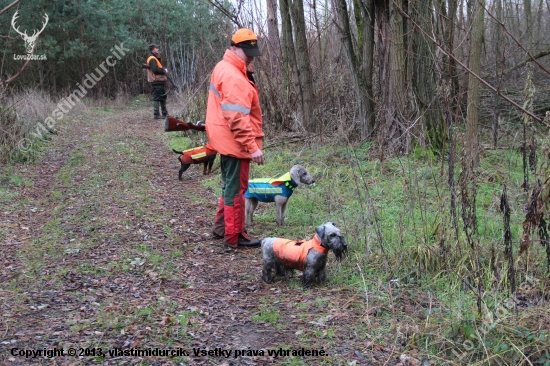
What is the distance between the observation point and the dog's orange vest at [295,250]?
14.7 ft

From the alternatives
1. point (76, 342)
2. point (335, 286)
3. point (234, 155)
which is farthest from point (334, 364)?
point (234, 155)

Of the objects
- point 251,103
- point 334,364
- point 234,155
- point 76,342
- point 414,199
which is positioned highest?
point 251,103

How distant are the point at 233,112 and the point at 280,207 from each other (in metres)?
1.58

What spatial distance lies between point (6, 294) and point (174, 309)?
146cm

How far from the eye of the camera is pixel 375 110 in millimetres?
9672

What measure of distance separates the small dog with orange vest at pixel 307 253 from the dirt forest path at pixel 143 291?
0.16 m

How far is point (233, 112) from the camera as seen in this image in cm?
516

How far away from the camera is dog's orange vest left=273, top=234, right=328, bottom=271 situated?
4.47 metres

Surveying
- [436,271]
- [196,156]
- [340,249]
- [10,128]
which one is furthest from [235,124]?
[10,128]

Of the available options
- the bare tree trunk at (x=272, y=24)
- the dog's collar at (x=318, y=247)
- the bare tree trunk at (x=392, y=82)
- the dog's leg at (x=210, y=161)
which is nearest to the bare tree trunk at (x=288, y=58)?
the bare tree trunk at (x=272, y=24)

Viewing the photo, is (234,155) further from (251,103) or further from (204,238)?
(204,238)

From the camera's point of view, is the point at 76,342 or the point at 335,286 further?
the point at 335,286

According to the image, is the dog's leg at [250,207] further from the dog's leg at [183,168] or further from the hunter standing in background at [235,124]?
the dog's leg at [183,168]

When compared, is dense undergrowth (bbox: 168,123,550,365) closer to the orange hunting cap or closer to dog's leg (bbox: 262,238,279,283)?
dog's leg (bbox: 262,238,279,283)
